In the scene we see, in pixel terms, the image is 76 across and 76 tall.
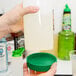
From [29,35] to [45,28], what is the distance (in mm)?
77

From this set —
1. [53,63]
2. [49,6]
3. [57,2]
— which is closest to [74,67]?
[53,63]

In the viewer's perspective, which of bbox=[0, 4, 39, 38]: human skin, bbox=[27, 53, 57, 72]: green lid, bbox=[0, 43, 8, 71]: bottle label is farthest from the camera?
bbox=[0, 43, 8, 71]: bottle label

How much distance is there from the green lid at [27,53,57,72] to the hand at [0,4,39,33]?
7.9 inches

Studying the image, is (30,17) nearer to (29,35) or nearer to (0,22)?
(29,35)

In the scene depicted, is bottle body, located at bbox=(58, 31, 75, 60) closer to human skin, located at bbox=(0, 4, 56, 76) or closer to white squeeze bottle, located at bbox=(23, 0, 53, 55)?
human skin, located at bbox=(0, 4, 56, 76)

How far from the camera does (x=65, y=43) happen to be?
1249mm

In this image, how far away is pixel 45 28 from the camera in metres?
0.74

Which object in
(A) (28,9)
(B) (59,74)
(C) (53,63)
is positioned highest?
(A) (28,9)

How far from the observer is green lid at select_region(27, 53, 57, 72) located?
27.3 inches

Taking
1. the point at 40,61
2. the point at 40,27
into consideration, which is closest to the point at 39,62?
the point at 40,61

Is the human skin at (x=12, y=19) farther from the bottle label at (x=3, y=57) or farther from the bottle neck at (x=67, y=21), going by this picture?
the bottle neck at (x=67, y=21)

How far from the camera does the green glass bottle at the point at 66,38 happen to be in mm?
1217

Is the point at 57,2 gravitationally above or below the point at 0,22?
above

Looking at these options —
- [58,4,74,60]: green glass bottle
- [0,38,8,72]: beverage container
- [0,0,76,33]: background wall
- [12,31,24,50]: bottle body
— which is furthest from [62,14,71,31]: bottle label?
[0,38,8,72]: beverage container
